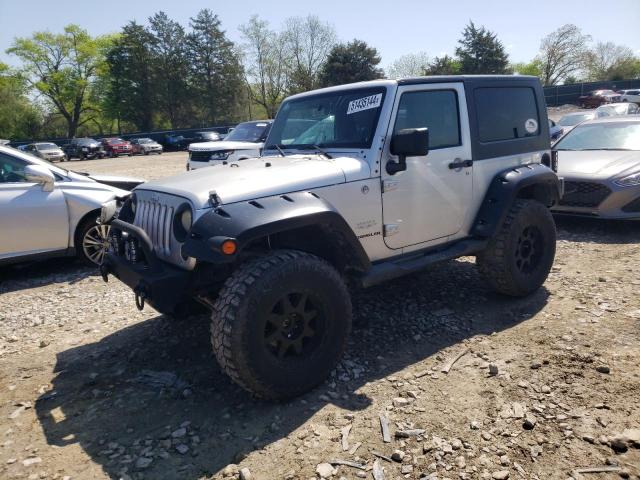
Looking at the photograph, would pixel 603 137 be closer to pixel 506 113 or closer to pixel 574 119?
pixel 506 113

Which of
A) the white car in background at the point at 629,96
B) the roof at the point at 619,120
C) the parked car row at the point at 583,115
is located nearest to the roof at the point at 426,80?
the roof at the point at 619,120

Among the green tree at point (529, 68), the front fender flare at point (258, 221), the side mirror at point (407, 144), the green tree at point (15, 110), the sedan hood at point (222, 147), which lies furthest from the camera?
the green tree at point (529, 68)

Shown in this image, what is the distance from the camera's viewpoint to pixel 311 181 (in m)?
3.20

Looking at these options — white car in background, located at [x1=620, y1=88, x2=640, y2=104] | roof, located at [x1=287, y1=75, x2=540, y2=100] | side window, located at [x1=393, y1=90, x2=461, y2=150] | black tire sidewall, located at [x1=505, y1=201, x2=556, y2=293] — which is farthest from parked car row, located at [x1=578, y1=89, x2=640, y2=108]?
side window, located at [x1=393, y1=90, x2=461, y2=150]

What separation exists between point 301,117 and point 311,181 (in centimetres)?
125

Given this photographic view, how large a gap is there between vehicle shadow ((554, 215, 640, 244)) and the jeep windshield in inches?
167

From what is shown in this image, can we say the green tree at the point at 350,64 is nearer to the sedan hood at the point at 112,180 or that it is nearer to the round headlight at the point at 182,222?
the sedan hood at the point at 112,180

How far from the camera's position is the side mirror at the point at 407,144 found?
10.7ft

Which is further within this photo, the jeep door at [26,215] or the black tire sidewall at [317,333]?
the jeep door at [26,215]

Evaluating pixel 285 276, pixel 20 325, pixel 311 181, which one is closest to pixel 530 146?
pixel 311 181

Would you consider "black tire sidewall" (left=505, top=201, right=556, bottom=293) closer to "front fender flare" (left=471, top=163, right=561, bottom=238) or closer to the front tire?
"front fender flare" (left=471, top=163, right=561, bottom=238)

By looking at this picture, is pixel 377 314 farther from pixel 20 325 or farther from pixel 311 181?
pixel 20 325

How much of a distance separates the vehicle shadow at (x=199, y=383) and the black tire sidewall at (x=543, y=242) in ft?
0.65

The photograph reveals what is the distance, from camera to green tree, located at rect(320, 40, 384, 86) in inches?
1730
